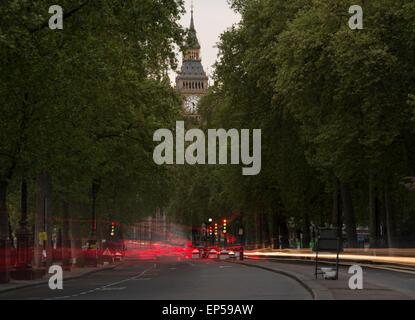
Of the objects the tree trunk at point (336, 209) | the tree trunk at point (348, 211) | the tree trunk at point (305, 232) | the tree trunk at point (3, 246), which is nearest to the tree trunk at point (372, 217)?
the tree trunk at point (348, 211)

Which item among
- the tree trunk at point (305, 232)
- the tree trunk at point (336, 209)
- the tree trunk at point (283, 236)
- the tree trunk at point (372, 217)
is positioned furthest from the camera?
the tree trunk at point (283, 236)

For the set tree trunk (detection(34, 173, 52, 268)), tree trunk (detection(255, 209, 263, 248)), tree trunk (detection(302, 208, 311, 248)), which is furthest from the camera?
tree trunk (detection(255, 209, 263, 248))

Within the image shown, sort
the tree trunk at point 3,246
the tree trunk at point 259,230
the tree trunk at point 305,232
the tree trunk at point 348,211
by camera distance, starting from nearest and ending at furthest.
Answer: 1. the tree trunk at point 3,246
2. the tree trunk at point 348,211
3. the tree trunk at point 305,232
4. the tree trunk at point 259,230

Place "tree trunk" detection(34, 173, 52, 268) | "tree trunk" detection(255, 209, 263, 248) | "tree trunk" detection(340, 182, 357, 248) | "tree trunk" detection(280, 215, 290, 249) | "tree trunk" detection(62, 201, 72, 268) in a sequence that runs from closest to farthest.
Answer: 1. "tree trunk" detection(34, 173, 52, 268)
2. "tree trunk" detection(62, 201, 72, 268)
3. "tree trunk" detection(340, 182, 357, 248)
4. "tree trunk" detection(280, 215, 290, 249)
5. "tree trunk" detection(255, 209, 263, 248)

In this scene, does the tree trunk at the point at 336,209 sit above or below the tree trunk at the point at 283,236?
above

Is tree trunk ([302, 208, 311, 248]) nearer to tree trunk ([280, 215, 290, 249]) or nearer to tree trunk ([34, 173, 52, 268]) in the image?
tree trunk ([280, 215, 290, 249])

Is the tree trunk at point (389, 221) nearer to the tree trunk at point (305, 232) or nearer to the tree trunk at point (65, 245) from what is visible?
the tree trunk at point (305, 232)

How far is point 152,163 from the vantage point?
47.2m

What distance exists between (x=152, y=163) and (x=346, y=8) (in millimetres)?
14058

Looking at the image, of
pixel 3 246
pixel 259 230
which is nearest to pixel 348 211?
pixel 3 246

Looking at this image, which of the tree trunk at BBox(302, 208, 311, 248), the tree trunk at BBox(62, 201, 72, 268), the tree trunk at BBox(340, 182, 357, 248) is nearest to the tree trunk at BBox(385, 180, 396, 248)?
the tree trunk at BBox(340, 182, 357, 248)

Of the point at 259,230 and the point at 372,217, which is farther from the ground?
the point at 372,217

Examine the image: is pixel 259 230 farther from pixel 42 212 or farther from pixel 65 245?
pixel 42 212
